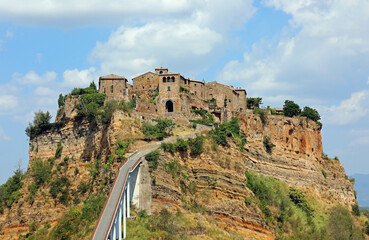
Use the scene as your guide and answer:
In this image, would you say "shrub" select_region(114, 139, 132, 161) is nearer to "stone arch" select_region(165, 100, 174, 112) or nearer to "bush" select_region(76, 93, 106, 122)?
"bush" select_region(76, 93, 106, 122)

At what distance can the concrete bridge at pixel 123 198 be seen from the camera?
5041 centimetres

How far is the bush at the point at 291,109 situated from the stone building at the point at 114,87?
81.4 feet

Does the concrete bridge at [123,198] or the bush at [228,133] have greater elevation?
the bush at [228,133]

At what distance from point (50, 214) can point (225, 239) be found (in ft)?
78.8

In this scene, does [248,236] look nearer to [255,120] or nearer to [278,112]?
[255,120]

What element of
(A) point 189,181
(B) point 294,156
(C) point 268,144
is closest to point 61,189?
(A) point 189,181

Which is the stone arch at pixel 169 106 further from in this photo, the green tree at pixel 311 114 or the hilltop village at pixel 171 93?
the green tree at pixel 311 114

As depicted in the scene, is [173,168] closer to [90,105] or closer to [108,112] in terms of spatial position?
[108,112]

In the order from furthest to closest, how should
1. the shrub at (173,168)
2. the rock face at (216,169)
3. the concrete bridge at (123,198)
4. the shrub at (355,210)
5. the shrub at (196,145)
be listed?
the shrub at (355,210) < the shrub at (196,145) < the rock face at (216,169) < the shrub at (173,168) < the concrete bridge at (123,198)

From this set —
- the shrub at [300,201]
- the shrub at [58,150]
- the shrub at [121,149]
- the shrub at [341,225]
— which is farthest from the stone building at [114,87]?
the shrub at [341,225]

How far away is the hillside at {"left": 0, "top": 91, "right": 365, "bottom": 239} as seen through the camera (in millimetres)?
60625

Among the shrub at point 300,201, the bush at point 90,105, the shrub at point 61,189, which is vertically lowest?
the shrub at point 300,201

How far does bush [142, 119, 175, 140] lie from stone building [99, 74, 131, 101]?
13.2m

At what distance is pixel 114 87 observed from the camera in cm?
8506
